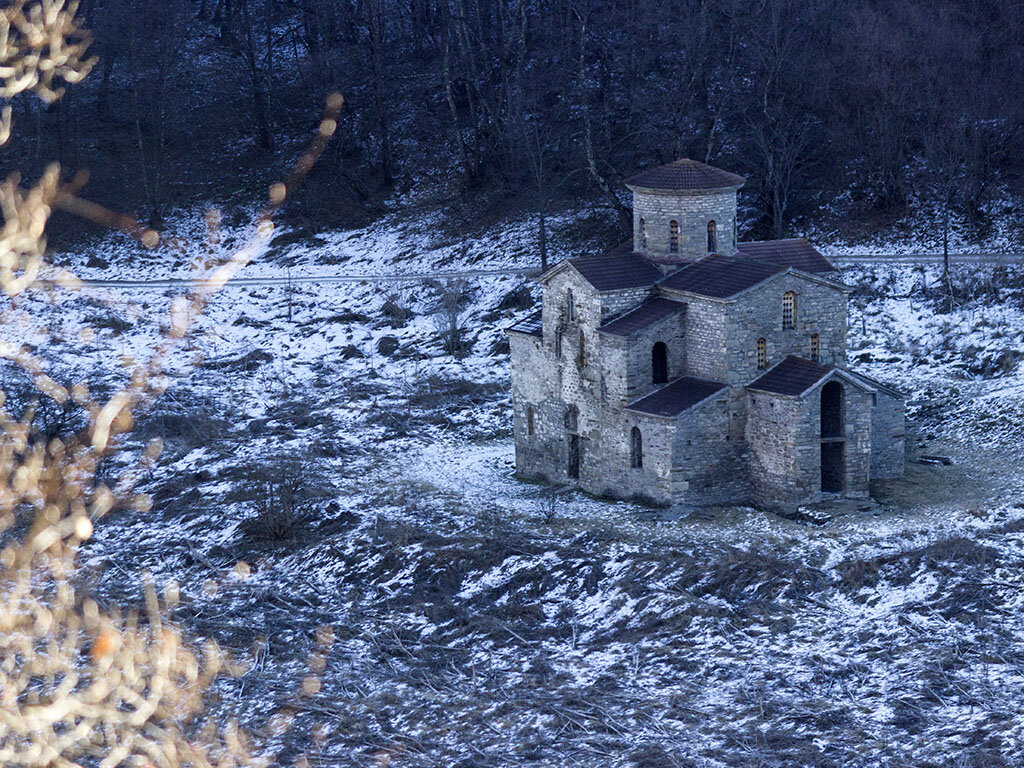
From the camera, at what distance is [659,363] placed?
118ft

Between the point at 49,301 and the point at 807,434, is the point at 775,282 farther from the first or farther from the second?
the point at 49,301

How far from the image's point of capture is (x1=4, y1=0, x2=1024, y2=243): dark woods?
56000 mm

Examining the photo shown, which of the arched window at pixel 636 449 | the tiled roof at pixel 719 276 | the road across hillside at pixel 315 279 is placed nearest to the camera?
the tiled roof at pixel 719 276

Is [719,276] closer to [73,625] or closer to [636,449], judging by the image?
[636,449]

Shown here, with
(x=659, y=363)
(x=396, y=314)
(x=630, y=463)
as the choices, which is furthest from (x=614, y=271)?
(x=396, y=314)

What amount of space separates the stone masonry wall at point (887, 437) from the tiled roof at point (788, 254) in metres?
4.09

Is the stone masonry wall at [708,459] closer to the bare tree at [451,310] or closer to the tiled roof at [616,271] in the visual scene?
the tiled roof at [616,271]

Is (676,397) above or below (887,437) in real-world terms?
above

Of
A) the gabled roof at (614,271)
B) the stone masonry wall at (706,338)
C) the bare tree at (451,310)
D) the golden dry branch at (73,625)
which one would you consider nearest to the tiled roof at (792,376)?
the stone masonry wall at (706,338)

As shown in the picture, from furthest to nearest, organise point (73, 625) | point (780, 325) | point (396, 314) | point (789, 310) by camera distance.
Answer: point (396, 314)
point (789, 310)
point (780, 325)
point (73, 625)

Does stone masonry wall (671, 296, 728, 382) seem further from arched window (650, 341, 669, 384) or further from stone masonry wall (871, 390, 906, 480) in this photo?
stone masonry wall (871, 390, 906, 480)

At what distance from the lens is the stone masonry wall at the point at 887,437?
119 feet

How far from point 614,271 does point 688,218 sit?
2.53 m

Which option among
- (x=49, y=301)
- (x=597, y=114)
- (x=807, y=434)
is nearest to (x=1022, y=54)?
(x=597, y=114)
